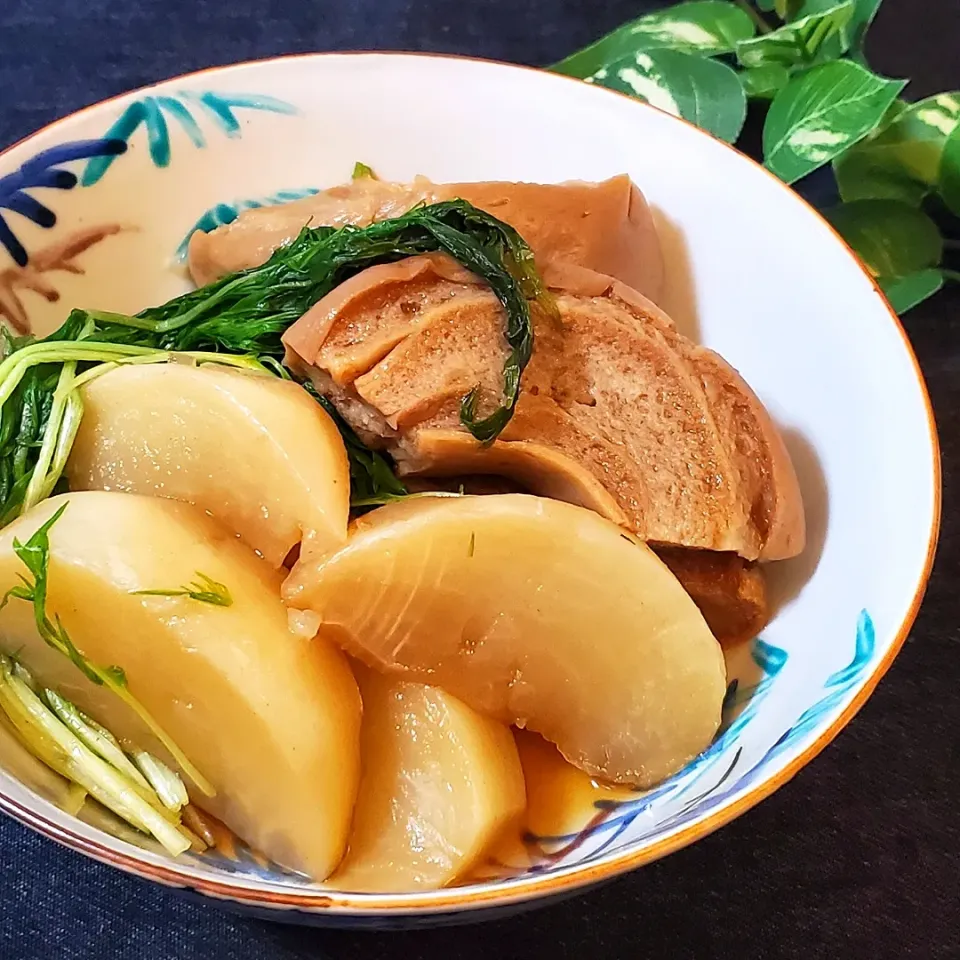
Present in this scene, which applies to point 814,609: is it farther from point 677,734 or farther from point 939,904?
point 939,904

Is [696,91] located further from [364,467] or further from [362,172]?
[364,467]

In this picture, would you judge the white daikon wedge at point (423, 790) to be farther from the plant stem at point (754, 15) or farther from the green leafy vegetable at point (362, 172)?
the plant stem at point (754, 15)

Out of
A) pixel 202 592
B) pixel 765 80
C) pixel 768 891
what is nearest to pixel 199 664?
pixel 202 592

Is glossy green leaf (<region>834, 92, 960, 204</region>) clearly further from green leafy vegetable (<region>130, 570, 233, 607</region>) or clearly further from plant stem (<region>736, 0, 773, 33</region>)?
green leafy vegetable (<region>130, 570, 233, 607</region>)

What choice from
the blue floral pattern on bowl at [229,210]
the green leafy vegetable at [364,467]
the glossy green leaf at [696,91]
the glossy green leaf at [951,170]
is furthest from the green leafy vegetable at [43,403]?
the glossy green leaf at [951,170]

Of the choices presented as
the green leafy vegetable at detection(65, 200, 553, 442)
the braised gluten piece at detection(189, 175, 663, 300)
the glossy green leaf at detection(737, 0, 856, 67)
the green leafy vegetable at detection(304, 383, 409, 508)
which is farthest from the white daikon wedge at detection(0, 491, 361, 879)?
the glossy green leaf at detection(737, 0, 856, 67)

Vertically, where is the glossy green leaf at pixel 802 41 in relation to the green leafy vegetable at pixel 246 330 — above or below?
above

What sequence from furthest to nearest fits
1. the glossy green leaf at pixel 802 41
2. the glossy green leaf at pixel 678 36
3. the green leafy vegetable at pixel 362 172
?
the glossy green leaf at pixel 678 36, the glossy green leaf at pixel 802 41, the green leafy vegetable at pixel 362 172
